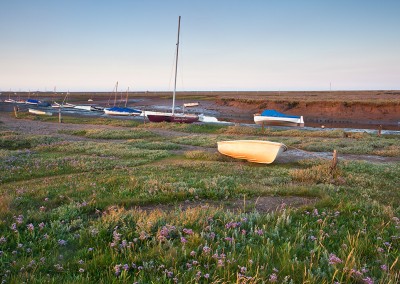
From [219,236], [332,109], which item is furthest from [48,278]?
[332,109]

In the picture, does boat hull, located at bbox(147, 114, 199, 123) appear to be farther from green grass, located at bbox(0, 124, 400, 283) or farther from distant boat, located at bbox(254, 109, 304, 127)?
green grass, located at bbox(0, 124, 400, 283)

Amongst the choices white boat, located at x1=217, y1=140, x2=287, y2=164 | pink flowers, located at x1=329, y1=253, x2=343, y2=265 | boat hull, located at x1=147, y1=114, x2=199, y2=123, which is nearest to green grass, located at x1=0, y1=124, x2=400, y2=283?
pink flowers, located at x1=329, y1=253, x2=343, y2=265

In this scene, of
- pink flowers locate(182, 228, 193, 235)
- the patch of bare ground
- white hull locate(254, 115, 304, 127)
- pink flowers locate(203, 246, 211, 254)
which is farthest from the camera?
white hull locate(254, 115, 304, 127)

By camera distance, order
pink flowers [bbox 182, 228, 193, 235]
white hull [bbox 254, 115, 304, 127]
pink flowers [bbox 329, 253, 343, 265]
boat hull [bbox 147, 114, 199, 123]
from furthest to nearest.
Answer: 1. white hull [bbox 254, 115, 304, 127]
2. boat hull [bbox 147, 114, 199, 123]
3. pink flowers [bbox 182, 228, 193, 235]
4. pink flowers [bbox 329, 253, 343, 265]

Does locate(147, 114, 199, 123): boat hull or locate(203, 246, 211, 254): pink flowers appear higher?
locate(147, 114, 199, 123): boat hull

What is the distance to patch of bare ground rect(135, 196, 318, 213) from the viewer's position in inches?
351

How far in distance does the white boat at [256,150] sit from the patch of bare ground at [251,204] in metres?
7.90

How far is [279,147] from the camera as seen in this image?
18.2 metres

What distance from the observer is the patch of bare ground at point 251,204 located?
891 centimetres

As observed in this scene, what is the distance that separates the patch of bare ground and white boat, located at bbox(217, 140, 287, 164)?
7903mm

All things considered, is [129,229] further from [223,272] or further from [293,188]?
[293,188]

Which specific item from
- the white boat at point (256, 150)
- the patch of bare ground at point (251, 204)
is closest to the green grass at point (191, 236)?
the patch of bare ground at point (251, 204)

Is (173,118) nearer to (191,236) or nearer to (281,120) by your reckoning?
(281,120)

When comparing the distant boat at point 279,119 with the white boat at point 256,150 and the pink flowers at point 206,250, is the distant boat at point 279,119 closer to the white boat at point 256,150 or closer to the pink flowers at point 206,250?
the white boat at point 256,150
